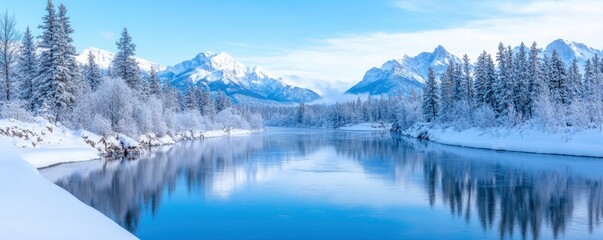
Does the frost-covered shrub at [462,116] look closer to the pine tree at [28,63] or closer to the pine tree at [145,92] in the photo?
the pine tree at [145,92]

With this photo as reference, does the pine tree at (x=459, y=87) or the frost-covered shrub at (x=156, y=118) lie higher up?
the pine tree at (x=459, y=87)

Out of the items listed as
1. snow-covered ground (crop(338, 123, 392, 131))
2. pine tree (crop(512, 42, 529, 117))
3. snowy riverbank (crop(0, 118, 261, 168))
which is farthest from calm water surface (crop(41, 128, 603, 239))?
snow-covered ground (crop(338, 123, 392, 131))

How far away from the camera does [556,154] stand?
45906mm

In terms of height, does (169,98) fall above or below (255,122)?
above

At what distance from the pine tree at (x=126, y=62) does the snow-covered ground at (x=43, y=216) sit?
1931 inches

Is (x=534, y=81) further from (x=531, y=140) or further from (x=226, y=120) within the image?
(x=226, y=120)

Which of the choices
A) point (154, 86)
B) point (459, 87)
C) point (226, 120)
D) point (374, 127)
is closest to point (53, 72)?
point (154, 86)

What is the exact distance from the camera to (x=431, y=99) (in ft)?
304

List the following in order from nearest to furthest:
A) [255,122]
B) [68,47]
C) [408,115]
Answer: [68,47] → [408,115] → [255,122]

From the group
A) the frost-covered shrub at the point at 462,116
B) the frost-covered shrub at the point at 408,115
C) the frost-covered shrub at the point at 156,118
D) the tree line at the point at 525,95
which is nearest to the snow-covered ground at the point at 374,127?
the frost-covered shrub at the point at 408,115

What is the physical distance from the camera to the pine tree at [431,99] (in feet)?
300

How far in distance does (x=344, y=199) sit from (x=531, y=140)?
3840 cm

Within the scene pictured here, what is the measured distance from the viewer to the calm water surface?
52.1 feet

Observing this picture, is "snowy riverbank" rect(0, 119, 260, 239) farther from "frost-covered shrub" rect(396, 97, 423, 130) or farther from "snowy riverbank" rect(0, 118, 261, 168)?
"frost-covered shrub" rect(396, 97, 423, 130)
